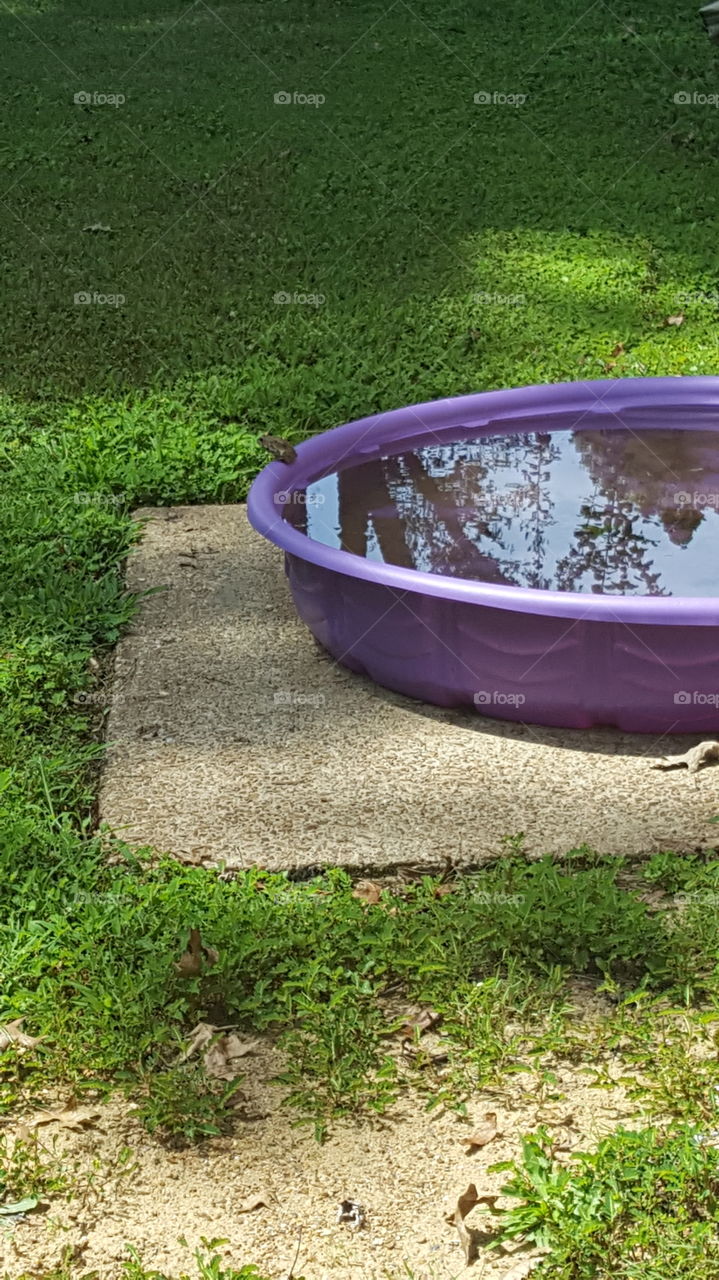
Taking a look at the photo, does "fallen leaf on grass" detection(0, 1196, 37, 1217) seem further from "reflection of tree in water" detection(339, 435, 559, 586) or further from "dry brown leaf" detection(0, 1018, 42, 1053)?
"reflection of tree in water" detection(339, 435, 559, 586)

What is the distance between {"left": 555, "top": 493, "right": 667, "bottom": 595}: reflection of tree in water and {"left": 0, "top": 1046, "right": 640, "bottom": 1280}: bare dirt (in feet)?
4.76

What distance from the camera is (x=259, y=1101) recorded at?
85.7 inches

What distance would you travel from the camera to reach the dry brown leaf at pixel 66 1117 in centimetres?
214

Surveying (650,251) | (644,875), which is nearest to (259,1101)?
(644,875)

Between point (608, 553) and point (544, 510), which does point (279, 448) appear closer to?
point (544, 510)

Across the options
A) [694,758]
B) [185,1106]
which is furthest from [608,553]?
[185,1106]

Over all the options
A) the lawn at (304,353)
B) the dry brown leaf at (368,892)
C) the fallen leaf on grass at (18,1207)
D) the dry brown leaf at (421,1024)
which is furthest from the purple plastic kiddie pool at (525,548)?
the fallen leaf on grass at (18,1207)

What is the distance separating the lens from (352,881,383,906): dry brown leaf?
2.61m

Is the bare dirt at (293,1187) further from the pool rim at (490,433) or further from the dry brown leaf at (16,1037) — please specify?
the pool rim at (490,433)

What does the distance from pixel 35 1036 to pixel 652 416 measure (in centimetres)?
A: 276

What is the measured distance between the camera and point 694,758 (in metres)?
2.99

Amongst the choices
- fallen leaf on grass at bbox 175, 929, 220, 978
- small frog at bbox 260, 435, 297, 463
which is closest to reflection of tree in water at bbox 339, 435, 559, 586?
small frog at bbox 260, 435, 297, 463

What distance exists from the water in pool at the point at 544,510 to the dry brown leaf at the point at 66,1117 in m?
1.66

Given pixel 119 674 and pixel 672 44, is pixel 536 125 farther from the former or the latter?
pixel 119 674
